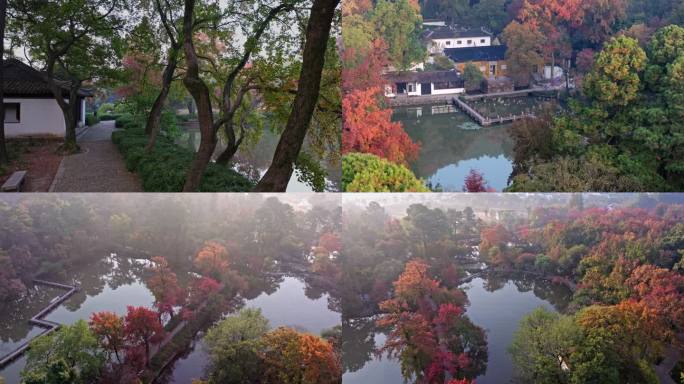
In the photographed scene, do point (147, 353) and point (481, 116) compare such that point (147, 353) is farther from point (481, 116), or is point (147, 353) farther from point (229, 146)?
point (481, 116)

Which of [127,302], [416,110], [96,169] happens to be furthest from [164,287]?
[416,110]

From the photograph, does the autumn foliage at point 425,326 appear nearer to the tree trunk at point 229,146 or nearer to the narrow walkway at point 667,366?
the narrow walkway at point 667,366

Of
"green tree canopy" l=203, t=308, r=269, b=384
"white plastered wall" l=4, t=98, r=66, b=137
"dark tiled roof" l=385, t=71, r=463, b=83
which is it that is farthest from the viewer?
"dark tiled roof" l=385, t=71, r=463, b=83

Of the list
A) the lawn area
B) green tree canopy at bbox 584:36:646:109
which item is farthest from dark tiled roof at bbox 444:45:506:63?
the lawn area


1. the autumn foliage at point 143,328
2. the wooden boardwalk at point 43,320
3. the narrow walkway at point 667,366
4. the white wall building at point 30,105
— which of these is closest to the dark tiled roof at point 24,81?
the white wall building at point 30,105

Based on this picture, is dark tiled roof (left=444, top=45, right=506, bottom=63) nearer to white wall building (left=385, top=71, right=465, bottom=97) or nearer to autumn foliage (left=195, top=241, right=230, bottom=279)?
white wall building (left=385, top=71, right=465, bottom=97)
